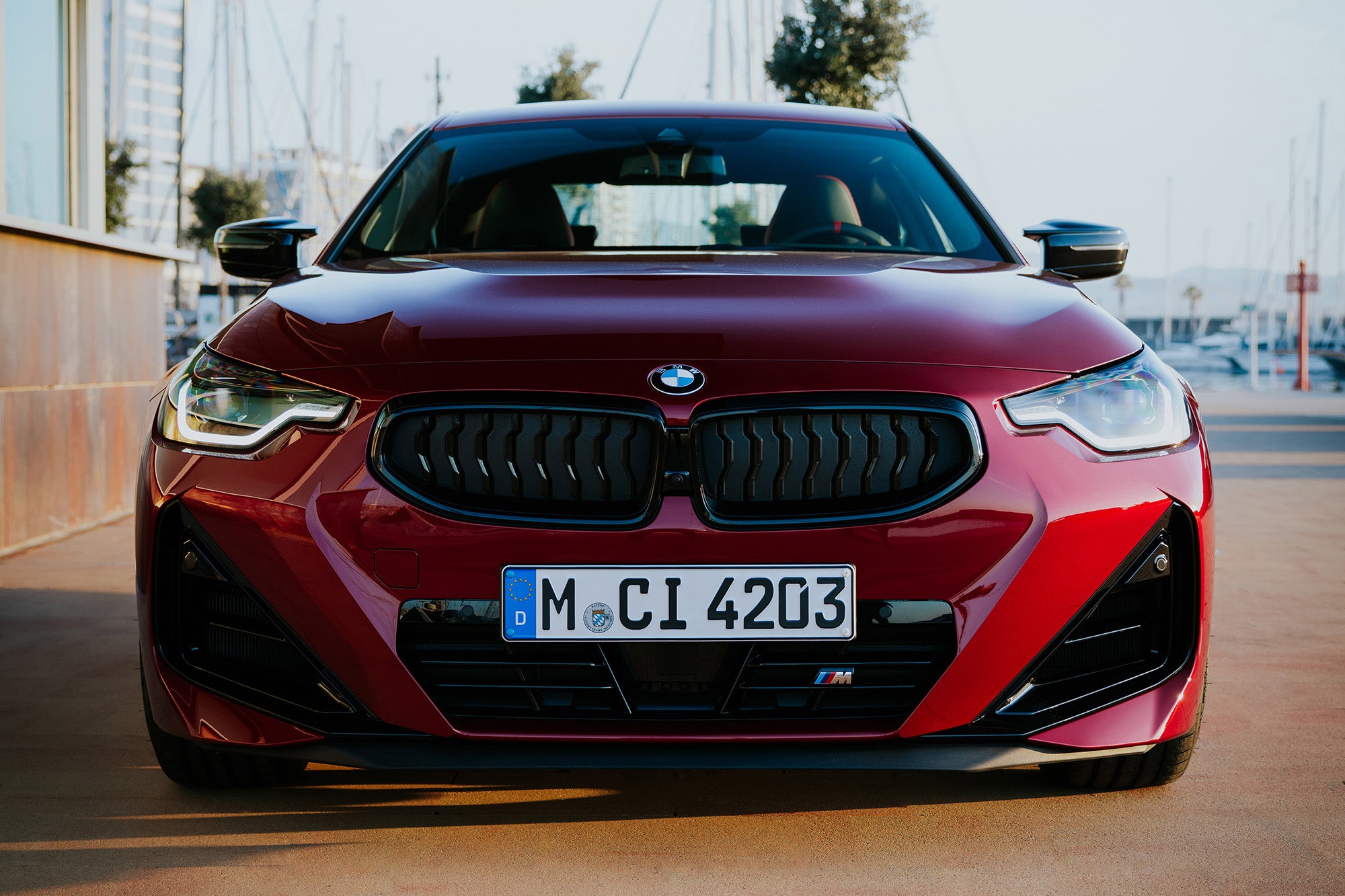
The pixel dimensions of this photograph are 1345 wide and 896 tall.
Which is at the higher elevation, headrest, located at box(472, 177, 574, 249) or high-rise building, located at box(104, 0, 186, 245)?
high-rise building, located at box(104, 0, 186, 245)

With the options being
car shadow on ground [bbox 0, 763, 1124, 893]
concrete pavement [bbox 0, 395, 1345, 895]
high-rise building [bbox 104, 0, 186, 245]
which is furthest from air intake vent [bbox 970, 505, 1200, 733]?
high-rise building [bbox 104, 0, 186, 245]

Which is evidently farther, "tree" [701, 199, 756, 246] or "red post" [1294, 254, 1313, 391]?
"red post" [1294, 254, 1313, 391]

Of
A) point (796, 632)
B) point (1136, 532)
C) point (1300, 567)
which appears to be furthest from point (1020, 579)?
point (1300, 567)

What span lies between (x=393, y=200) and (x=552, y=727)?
67.1 inches

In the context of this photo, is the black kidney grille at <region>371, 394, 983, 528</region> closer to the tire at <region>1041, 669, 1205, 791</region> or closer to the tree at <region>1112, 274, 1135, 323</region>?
the tire at <region>1041, 669, 1205, 791</region>

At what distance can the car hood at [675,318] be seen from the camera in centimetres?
214

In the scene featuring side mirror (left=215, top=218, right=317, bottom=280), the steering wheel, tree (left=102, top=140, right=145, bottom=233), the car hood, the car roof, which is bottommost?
the car hood

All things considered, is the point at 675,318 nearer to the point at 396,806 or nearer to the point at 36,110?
the point at 396,806

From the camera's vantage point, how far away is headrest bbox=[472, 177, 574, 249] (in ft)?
10.7

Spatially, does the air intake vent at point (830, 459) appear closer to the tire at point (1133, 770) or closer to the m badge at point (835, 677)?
the m badge at point (835, 677)

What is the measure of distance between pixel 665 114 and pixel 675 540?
6.25 feet

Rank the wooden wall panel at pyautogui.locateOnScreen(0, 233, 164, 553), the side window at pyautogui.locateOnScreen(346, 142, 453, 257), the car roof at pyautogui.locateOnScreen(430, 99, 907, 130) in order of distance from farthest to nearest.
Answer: the wooden wall panel at pyautogui.locateOnScreen(0, 233, 164, 553), the car roof at pyautogui.locateOnScreen(430, 99, 907, 130), the side window at pyautogui.locateOnScreen(346, 142, 453, 257)

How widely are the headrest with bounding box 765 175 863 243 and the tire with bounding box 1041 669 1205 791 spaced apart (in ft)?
4.60

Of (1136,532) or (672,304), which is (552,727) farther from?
(1136,532)
